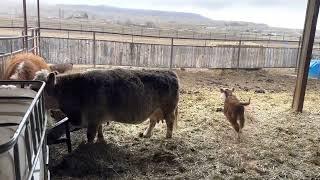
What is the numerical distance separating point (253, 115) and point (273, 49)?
31.0 feet

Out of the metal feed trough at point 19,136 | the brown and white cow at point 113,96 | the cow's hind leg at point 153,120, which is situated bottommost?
the cow's hind leg at point 153,120

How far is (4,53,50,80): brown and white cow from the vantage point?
6.46 meters

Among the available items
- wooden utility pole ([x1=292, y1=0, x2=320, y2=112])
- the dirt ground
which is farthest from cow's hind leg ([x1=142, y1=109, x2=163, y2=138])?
wooden utility pole ([x1=292, y1=0, x2=320, y2=112])

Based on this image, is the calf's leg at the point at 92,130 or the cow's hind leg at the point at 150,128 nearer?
the calf's leg at the point at 92,130

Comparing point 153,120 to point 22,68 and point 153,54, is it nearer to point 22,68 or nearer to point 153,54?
point 22,68

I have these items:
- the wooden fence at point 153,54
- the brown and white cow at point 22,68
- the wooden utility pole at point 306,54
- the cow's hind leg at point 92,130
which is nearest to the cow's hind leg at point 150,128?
the cow's hind leg at point 92,130

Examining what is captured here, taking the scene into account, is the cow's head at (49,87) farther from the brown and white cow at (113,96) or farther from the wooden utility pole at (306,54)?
the wooden utility pole at (306,54)

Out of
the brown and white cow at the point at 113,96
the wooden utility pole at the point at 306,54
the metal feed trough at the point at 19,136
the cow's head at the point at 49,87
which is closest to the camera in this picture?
the metal feed trough at the point at 19,136

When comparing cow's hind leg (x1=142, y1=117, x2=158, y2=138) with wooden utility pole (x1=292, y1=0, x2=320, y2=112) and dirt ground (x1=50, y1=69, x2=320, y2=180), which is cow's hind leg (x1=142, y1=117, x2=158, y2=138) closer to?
dirt ground (x1=50, y1=69, x2=320, y2=180)

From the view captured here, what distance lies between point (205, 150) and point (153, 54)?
9.84 m

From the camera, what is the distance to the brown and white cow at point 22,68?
646 centimetres

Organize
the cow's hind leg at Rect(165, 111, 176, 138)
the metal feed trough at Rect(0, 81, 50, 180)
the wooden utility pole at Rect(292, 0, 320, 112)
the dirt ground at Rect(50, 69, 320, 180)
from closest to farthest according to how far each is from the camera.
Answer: the metal feed trough at Rect(0, 81, 50, 180) < the dirt ground at Rect(50, 69, 320, 180) < the cow's hind leg at Rect(165, 111, 176, 138) < the wooden utility pole at Rect(292, 0, 320, 112)

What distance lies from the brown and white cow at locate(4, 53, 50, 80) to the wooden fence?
23.8 feet

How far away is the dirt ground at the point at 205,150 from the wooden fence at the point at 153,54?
6.24m
